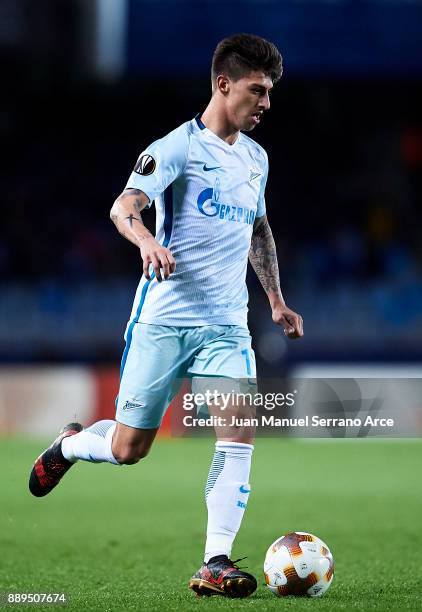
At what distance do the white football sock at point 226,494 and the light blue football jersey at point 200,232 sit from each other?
0.57 metres

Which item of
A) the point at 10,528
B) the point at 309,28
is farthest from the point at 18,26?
the point at 10,528

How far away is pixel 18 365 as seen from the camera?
16641 millimetres

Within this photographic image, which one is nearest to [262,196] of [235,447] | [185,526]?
[235,447]

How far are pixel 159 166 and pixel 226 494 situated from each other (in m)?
1.39

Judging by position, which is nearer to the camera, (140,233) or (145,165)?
(140,233)

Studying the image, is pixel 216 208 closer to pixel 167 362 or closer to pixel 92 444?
pixel 167 362

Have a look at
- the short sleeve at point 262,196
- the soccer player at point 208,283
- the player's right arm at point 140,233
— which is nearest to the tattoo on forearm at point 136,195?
the player's right arm at point 140,233

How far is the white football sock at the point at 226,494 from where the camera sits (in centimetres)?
479

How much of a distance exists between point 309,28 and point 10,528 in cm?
1076

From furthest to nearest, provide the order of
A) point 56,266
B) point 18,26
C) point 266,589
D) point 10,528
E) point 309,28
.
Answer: point 18,26 < point 56,266 < point 309,28 < point 10,528 < point 266,589

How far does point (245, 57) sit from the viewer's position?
16.1 feet

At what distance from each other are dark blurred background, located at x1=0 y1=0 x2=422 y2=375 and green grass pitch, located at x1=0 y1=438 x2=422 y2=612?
11.3 ft

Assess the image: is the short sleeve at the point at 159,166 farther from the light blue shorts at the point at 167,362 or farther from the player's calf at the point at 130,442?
the player's calf at the point at 130,442

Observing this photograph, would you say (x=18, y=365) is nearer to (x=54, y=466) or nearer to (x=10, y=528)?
(x=10, y=528)
